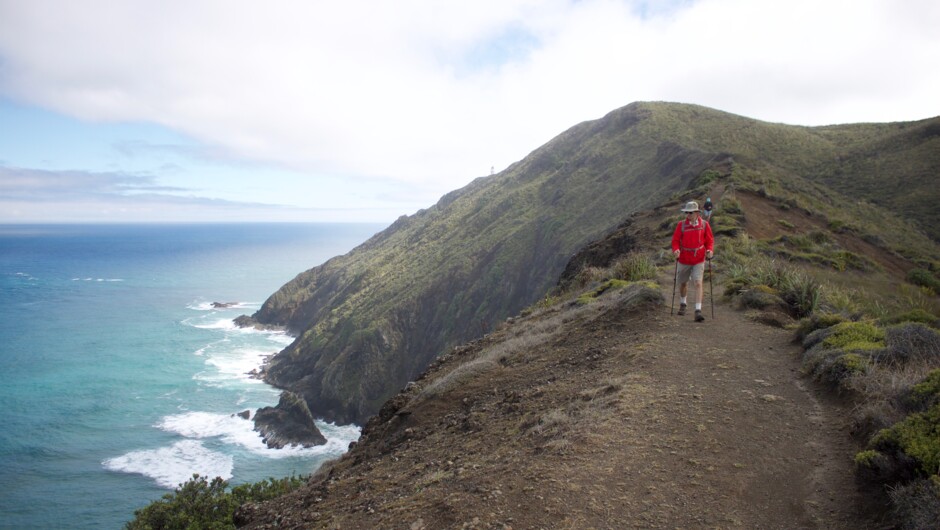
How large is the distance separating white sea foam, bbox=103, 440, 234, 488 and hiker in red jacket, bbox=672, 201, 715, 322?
1478 inches

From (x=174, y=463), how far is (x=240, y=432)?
6339 millimetres

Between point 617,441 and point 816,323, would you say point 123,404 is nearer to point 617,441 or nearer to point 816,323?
point 617,441

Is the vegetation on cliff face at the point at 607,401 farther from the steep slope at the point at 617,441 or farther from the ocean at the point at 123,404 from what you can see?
the ocean at the point at 123,404

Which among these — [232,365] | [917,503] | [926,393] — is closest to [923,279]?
[926,393]

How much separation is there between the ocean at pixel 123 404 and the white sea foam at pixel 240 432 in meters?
0.16

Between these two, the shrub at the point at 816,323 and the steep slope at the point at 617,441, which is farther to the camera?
the shrub at the point at 816,323

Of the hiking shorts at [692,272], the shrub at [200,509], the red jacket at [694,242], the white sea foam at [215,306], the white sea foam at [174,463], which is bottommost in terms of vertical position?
the white sea foam at [174,463]

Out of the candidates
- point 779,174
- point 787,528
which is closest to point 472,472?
point 787,528

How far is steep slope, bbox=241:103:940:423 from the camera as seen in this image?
49.3 meters

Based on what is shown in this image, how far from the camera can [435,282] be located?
6469 cm

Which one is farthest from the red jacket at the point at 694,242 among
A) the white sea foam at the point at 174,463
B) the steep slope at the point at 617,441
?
the white sea foam at the point at 174,463

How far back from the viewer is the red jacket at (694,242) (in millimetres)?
10375

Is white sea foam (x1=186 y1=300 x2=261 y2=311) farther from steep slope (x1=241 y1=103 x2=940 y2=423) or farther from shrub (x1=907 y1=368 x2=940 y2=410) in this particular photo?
shrub (x1=907 y1=368 x2=940 y2=410)

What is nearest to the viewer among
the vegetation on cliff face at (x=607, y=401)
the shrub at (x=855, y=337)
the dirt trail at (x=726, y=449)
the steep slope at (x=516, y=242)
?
the dirt trail at (x=726, y=449)
